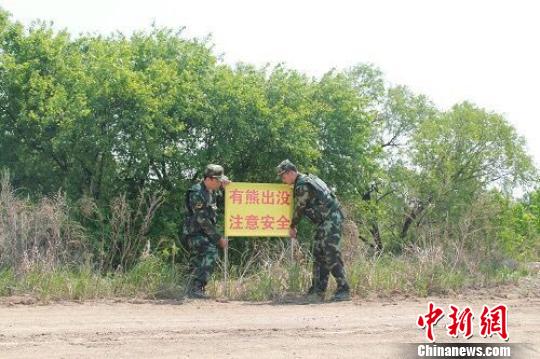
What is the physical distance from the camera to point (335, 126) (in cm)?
1590

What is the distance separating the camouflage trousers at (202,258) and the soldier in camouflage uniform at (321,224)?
1.29 meters

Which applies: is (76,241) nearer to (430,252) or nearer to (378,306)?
(378,306)

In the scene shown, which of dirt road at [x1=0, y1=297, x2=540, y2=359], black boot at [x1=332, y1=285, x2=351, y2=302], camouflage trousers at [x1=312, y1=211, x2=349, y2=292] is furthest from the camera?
camouflage trousers at [x1=312, y1=211, x2=349, y2=292]

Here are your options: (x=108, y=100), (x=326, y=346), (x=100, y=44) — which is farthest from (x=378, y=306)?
(x=100, y=44)

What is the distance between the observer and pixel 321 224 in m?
11.3

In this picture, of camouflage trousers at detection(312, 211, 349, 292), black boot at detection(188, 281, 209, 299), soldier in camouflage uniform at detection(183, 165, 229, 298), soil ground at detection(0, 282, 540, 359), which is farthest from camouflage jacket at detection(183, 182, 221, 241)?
camouflage trousers at detection(312, 211, 349, 292)

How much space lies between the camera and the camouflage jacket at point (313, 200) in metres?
11.3

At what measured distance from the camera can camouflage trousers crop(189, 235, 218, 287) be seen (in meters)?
10.9

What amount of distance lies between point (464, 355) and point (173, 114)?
Answer: 7485 mm

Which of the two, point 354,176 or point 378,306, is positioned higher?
point 354,176

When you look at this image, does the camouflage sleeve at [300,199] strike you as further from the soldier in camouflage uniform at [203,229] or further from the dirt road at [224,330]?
the dirt road at [224,330]

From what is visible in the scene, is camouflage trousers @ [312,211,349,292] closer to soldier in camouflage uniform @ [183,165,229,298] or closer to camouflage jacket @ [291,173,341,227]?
camouflage jacket @ [291,173,341,227]

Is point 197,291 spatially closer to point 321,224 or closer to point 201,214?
point 201,214

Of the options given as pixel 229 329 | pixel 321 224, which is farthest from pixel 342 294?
pixel 229 329
